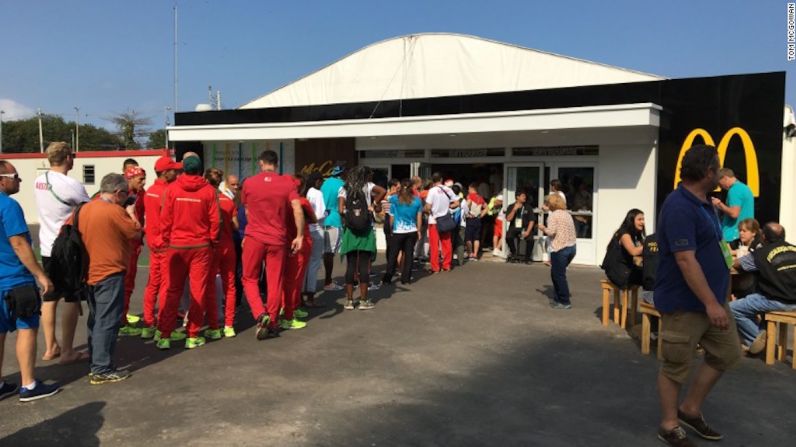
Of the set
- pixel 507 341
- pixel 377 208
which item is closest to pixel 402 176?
pixel 377 208

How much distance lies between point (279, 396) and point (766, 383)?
4.04 meters

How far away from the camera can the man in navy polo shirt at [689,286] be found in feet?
11.5

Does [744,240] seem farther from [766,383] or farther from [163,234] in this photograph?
[163,234]

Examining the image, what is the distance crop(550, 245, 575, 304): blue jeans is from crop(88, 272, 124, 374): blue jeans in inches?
201

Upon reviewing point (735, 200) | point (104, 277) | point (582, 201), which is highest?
point (735, 200)

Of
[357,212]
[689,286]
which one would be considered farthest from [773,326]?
[357,212]

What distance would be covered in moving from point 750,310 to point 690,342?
8.14 ft

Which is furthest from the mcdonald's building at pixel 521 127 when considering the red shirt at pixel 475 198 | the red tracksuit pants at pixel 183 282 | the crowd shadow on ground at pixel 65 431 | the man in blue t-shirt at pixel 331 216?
the crowd shadow on ground at pixel 65 431

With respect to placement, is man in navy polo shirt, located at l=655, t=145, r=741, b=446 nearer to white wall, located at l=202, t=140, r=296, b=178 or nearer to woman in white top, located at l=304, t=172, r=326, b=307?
woman in white top, located at l=304, t=172, r=326, b=307

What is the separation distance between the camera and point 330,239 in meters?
8.14

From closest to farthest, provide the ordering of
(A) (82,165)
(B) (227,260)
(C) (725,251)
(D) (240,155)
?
(C) (725,251) < (B) (227,260) < (D) (240,155) < (A) (82,165)

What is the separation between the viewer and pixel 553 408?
14.0 feet

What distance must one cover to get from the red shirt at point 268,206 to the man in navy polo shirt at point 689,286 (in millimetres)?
3742

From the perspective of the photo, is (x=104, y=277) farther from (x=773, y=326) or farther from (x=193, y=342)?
(x=773, y=326)
